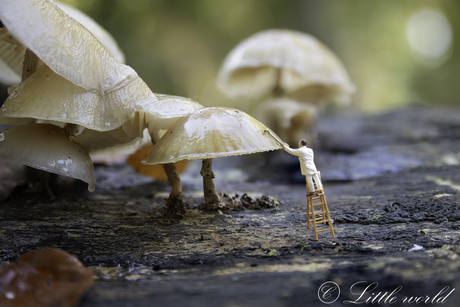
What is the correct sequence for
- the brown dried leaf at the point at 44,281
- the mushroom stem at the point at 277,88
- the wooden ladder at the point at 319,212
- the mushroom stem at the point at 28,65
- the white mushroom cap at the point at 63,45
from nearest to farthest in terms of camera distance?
the brown dried leaf at the point at 44,281, the white mushroom cap at the point at 63,45, the wooden ladder at the point at 319,212, the mushroom stem at the point at 28,65, the mushroom stem at the point at 277,88

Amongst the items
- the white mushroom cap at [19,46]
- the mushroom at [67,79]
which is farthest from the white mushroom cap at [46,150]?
the white mushroom cap at [19,46]

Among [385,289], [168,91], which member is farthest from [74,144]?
[168,91]

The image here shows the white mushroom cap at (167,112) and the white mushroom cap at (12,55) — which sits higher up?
the white mushroom cap at (12,55)

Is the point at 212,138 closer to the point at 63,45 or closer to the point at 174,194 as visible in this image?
the point at 174,194

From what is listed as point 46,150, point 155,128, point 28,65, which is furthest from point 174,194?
point 28,65

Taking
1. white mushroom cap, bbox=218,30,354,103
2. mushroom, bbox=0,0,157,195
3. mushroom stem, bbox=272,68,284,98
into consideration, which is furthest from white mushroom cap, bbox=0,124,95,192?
mushroom stem, bbox=272,68,284,98

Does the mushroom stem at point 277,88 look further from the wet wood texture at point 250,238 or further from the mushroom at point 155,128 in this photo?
the mushroom at point 155,128

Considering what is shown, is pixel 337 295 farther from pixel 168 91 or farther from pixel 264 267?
pixel 168 91
